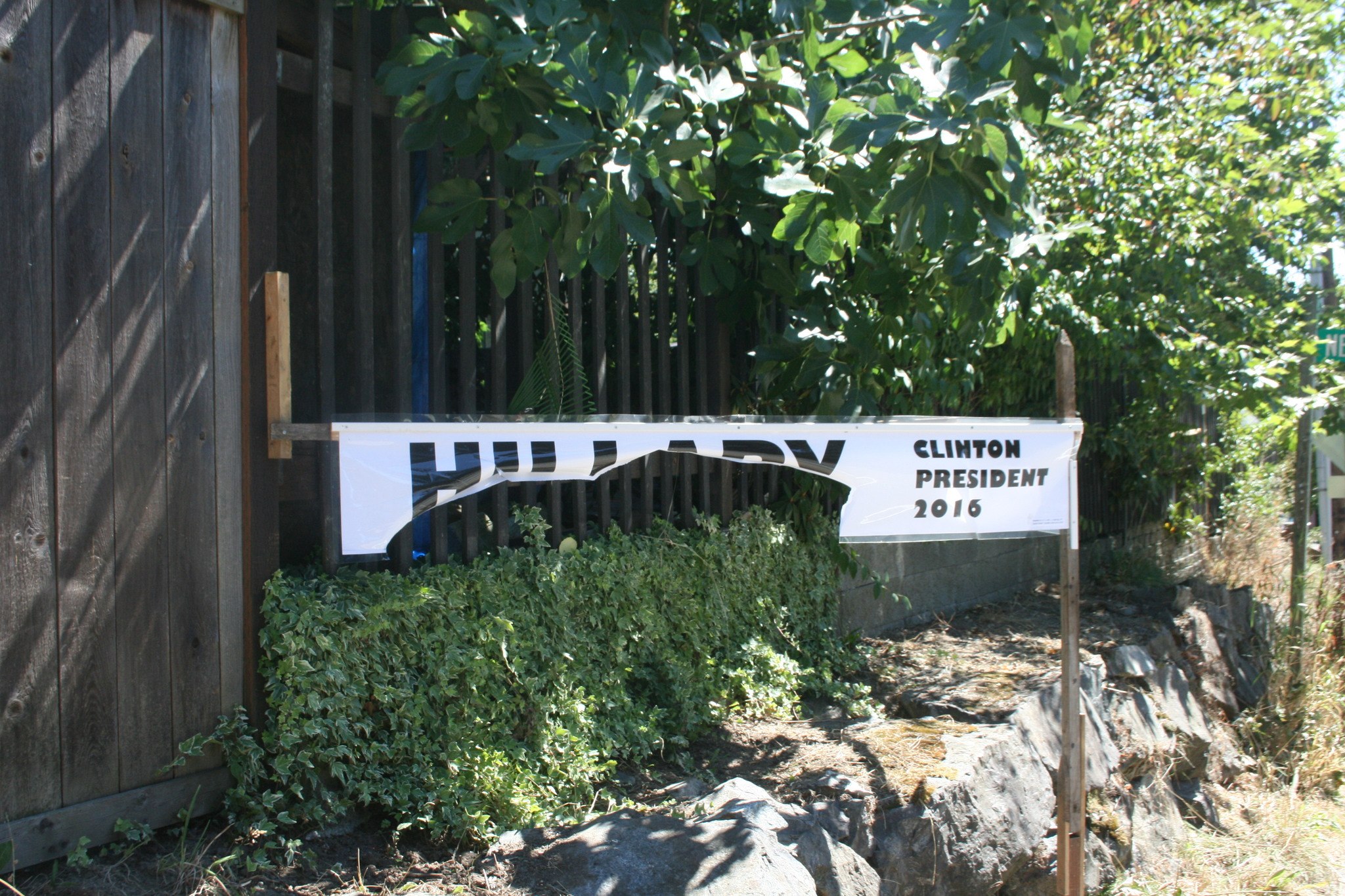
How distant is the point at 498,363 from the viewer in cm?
420

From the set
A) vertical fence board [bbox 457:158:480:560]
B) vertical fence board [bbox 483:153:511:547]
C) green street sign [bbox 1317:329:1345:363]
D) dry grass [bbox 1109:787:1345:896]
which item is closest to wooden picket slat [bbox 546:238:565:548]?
vertical fence board [bbox 483:153:511:547]

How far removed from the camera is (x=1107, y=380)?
9609 millimetres

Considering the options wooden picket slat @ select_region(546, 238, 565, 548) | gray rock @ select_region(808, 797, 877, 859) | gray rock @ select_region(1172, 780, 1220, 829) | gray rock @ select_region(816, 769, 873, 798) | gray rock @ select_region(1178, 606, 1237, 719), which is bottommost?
gray rock @ select_region(1172, 780, 1220, 829)

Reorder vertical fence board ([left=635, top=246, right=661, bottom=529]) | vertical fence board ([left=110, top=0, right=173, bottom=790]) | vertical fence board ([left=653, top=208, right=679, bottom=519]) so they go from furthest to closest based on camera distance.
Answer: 1. vertical fence board ([left=653, top=208, right=679, bottom=519])
2. vertical fence board ([left=635, top=246, right=661, bottom=529])
3. vertical fence board ([left=110, top=0, right=173, bottom=790])

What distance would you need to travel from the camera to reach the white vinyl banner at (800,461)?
312 cm

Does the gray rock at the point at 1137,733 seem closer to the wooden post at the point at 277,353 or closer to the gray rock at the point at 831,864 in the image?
the gray rock at the point at 831,864

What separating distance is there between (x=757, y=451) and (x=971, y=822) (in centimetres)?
177

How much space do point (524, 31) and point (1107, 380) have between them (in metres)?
7.77

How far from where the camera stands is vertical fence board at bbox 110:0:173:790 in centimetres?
303

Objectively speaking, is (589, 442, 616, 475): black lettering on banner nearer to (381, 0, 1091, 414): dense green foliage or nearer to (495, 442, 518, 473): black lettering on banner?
(495, 442, 518, 473): black lettering on banner

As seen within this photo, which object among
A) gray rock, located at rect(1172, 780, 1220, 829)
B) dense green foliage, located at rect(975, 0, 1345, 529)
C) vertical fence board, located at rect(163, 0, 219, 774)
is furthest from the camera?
dense green foliage, located at rect(975, 0, 1345, 529)

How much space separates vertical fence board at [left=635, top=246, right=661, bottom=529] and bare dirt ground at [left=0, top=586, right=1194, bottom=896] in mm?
1088

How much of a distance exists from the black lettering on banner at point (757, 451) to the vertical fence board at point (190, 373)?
70.1 inches

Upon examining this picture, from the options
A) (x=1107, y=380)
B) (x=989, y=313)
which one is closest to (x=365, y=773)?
(x=989, y=313)
